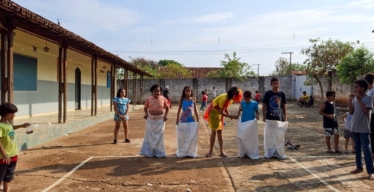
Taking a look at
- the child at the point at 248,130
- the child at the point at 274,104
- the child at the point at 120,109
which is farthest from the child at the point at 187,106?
the child at the point at 120,109

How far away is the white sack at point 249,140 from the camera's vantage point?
6.80 metres

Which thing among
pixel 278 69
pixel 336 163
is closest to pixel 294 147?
pixel 336 163

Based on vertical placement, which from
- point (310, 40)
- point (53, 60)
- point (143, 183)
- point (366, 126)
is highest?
→ point (310, 40)

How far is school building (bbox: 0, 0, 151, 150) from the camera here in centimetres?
779

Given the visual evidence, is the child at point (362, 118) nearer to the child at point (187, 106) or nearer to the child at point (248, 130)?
the child at point (248, 130)

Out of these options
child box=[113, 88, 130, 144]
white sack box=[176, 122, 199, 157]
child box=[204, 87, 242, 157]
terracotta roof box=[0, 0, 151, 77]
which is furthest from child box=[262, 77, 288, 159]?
terracotta roof box=[0, 0, 151, 77]

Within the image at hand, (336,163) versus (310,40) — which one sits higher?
(310,40)

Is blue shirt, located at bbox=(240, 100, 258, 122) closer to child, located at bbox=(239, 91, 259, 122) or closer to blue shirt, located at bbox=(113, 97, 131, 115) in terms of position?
child, located at bbox=(239, 91, 259, 122)

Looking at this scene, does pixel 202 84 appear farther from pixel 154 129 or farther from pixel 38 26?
pixel 154 129

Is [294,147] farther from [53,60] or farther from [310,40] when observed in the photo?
[310,40]

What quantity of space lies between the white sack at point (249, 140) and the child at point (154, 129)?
5.13ft

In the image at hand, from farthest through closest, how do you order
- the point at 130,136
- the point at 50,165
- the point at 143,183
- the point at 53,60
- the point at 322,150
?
the point at 53,60 → the point at 130,136 → the point at 322,150 → the point at 50,165 → the point at 143,183

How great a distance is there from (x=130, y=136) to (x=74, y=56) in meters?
8.11

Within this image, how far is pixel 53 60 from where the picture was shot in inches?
580
